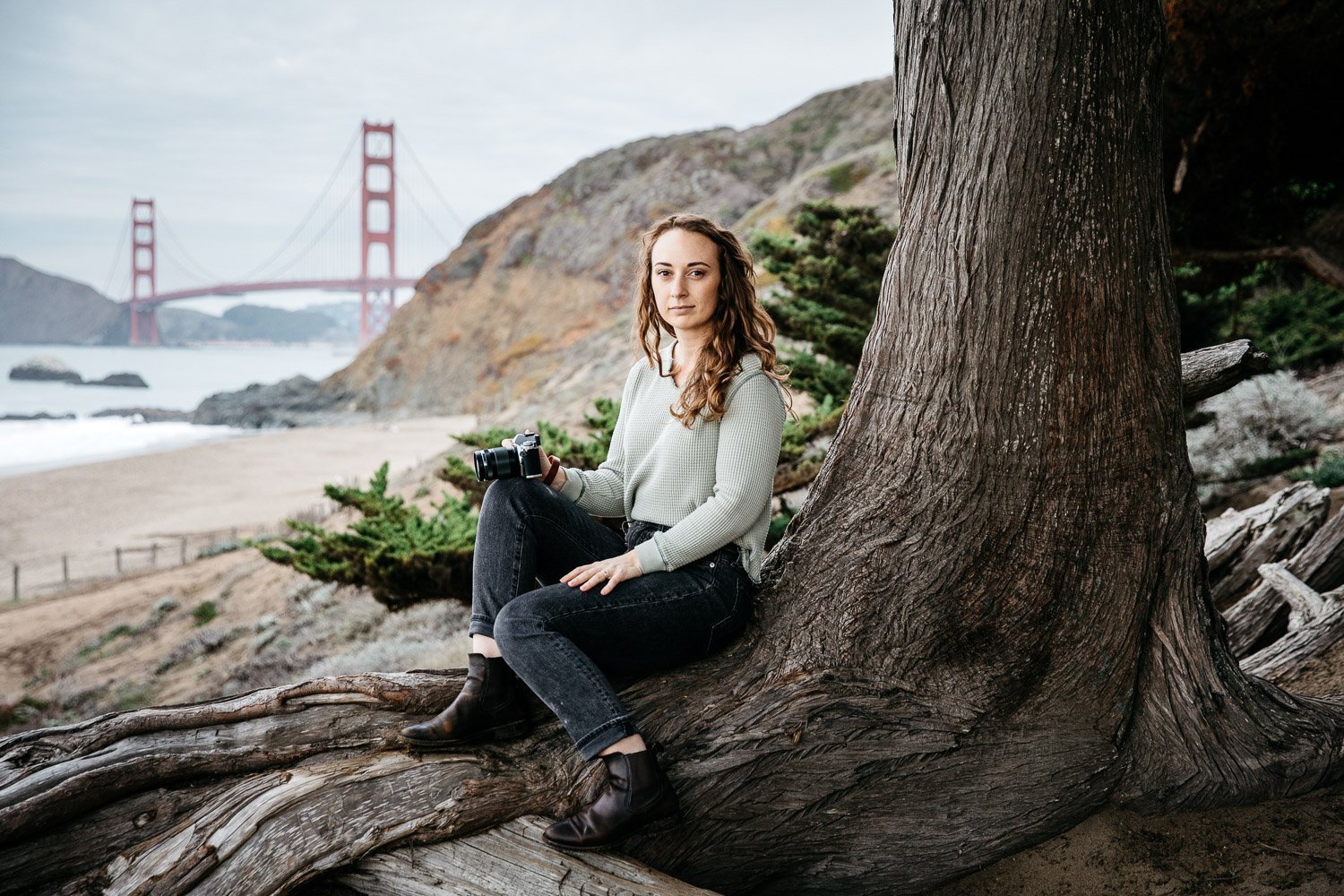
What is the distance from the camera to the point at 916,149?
247cm

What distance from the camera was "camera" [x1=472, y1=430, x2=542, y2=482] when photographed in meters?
2.39

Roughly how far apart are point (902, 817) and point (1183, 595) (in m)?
1.01

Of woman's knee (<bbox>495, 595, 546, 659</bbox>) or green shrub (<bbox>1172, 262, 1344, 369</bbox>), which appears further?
green shrub (<bbox>1172, 262, 1344, 369</bbox>)

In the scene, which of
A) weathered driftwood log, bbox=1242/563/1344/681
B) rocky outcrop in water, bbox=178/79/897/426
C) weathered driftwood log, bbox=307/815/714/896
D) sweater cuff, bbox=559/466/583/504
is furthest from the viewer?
rocky outcrop in water, bbox=178/79/897/426

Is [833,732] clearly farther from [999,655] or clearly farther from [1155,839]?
[1155,839]

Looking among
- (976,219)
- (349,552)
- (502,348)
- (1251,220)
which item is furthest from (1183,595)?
(502,348)

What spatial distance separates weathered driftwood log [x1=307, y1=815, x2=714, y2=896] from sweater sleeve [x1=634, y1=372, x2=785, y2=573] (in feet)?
2.36

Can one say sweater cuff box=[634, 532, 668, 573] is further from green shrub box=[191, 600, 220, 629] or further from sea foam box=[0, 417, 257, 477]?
sea foam box=[0, 417, 257, 477]

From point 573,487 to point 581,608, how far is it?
0.51 metres

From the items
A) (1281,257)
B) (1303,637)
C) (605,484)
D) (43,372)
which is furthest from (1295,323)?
(43,372)

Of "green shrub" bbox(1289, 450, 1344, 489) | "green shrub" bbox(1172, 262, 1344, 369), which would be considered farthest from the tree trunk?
"green shrub" bbox(1172, 262, 1344, 369)

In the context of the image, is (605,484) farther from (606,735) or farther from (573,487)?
(606,735)

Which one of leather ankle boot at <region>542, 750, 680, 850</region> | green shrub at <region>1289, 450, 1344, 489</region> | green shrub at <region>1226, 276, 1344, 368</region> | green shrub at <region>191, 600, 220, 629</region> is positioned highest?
green shrub at <region>1226, 276, 1344, 368</region>

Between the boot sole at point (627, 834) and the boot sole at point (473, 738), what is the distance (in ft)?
1.05
